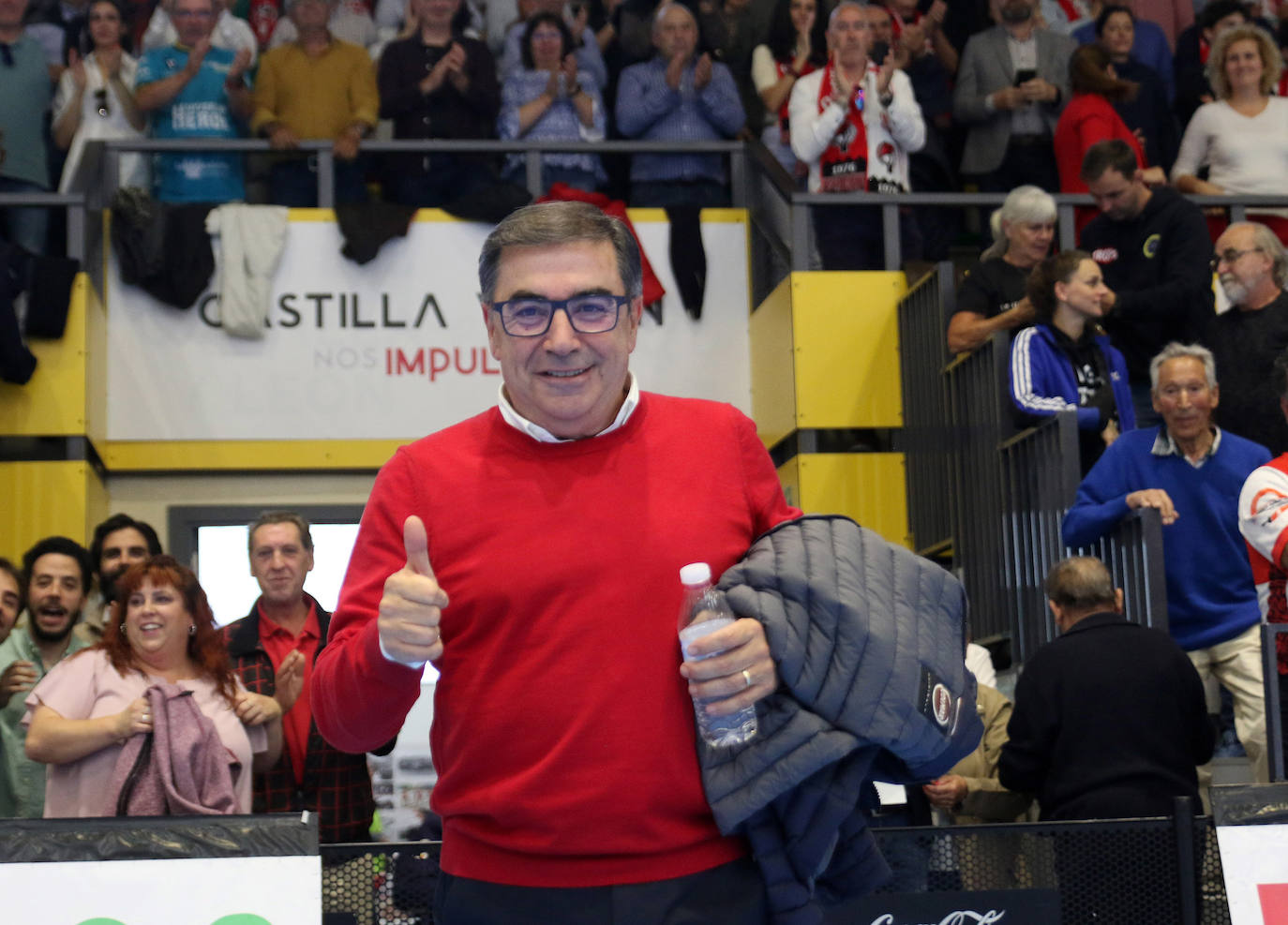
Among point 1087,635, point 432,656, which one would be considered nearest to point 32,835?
point 432,656

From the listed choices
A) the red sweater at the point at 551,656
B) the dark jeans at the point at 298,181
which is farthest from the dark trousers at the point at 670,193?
the red sweater at the point at 551,656

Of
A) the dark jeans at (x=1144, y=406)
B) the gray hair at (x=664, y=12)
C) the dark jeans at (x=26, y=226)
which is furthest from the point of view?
the gray hair at (x=664, y=12)

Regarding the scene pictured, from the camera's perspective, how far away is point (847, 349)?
877 cm

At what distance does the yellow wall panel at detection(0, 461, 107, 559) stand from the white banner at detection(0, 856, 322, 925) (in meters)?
5.18

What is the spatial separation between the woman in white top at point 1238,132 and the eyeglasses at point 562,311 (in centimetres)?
745

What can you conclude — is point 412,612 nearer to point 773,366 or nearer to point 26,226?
point 773,366

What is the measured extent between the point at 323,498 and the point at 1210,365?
5008 mm

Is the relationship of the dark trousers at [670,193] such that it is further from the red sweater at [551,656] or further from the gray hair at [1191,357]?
the red sweater at [551,656]

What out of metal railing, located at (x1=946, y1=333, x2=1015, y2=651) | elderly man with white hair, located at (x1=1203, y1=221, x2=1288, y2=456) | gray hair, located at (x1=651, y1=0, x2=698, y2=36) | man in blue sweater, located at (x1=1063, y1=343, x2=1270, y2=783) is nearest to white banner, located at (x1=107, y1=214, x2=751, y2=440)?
gray hair, located at (x1=651, y1=0, x2=698, y2=36)

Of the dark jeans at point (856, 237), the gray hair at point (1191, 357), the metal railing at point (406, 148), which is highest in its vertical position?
the metal railing at point (406, 148)

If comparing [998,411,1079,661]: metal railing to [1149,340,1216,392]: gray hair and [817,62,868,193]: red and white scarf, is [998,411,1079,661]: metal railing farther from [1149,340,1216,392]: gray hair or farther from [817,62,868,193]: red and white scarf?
[817,62,868,193]: red and white scarf

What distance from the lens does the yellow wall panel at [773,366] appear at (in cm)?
876

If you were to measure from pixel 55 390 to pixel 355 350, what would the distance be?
161 cm

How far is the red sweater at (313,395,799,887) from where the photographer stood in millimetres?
2021
